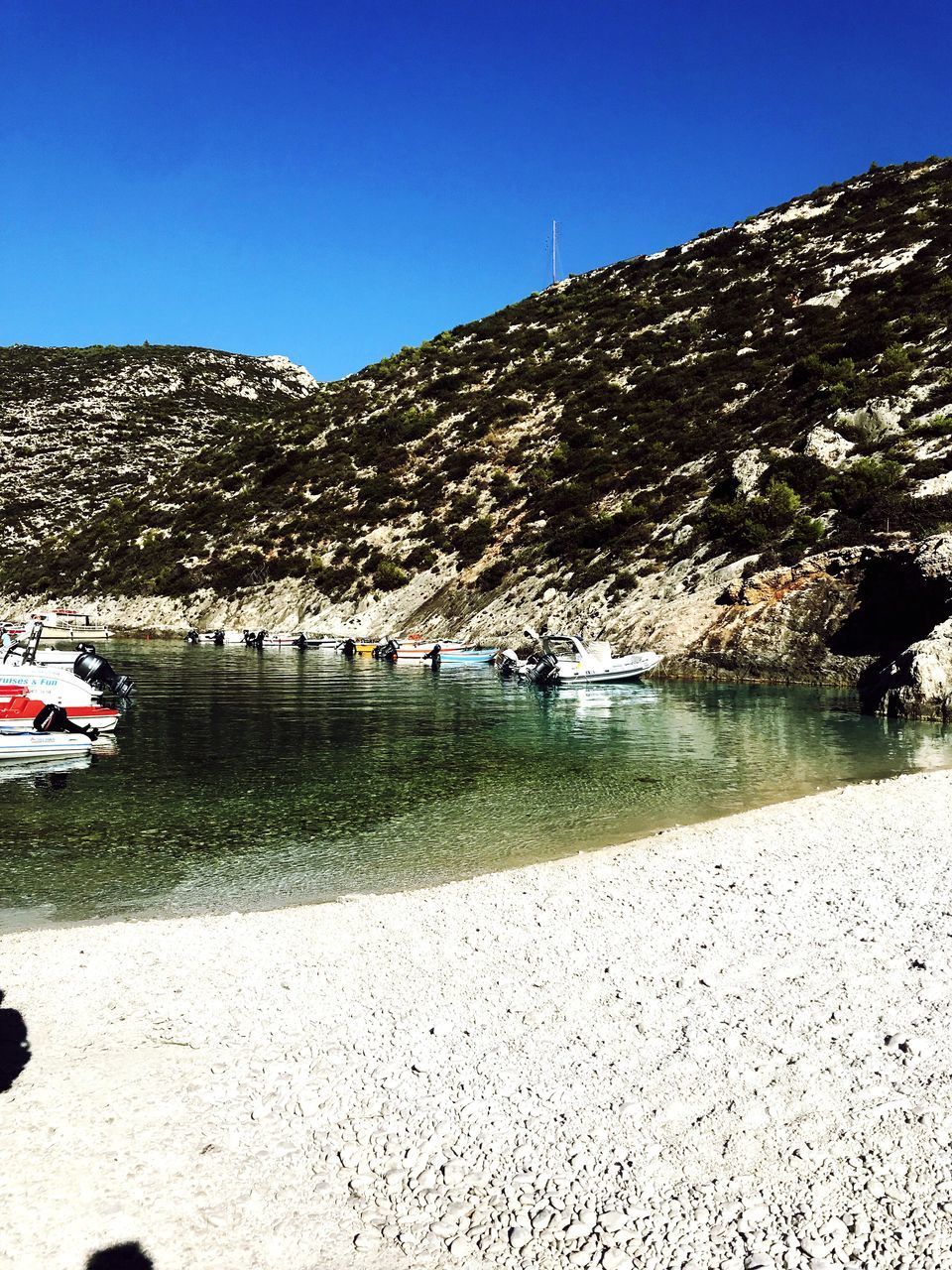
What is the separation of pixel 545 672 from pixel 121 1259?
121 ft

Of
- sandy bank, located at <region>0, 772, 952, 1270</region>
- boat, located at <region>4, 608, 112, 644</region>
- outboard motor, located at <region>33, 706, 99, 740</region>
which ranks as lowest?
sandy bank, located at <region>0, 772, 952, 1270</region>

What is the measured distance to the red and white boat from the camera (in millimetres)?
23750

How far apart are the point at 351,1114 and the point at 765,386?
210ft

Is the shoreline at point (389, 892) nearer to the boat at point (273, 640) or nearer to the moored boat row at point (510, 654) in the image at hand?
the moored boat row at point (510, 654)

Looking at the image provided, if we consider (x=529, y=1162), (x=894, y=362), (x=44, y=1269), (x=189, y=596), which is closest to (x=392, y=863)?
(x=529, y=1162)

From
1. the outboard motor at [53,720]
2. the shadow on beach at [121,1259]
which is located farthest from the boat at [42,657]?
the shadow on beach at [121,1259]

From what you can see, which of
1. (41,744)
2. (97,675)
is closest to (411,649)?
(97,675)

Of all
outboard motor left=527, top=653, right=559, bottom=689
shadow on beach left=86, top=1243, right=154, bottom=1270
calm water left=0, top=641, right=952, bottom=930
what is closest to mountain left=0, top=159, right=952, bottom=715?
outboard motor left=527, top=653, right=559, bottom=689

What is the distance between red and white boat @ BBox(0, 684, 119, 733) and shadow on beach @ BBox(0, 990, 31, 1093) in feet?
55.1

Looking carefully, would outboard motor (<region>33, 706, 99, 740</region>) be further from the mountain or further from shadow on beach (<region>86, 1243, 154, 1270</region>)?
the mountain

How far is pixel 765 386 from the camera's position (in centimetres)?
6269

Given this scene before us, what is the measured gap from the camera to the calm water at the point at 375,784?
524 inches

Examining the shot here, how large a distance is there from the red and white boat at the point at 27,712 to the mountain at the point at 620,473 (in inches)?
1083

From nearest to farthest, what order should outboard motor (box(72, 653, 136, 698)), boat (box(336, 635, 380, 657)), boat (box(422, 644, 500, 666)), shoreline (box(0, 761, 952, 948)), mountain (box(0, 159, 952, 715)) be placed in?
1. shoreline (box(0, 761, 952, 948))
2. outboard motor (box(72, 653, 136, 698))
3. mountain (box(0, 159, 952, 715))
4. boat (box(422, 644, 500, 666))
5. boat (box(336, 635, 380, 657))
